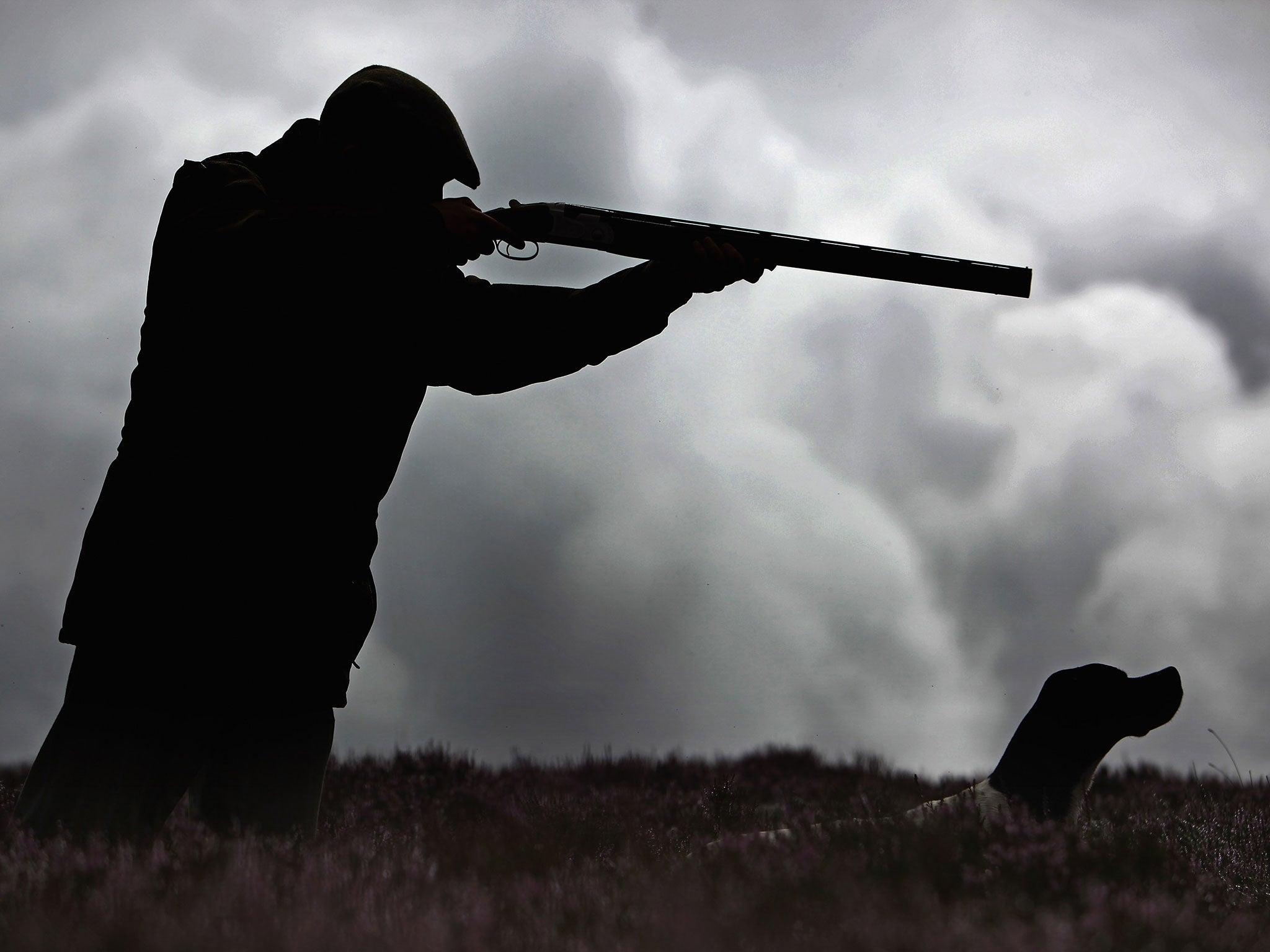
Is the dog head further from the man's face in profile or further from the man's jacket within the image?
the man's face in profile

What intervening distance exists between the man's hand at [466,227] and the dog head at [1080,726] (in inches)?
152

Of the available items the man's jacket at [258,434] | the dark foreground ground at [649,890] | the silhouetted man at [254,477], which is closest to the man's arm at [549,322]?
the silhouetted man at [254,477]

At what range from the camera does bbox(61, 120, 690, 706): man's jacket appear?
3984 millimetres

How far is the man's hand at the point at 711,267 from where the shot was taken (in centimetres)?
507

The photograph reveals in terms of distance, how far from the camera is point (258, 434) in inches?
161

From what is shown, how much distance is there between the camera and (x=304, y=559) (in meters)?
4.15

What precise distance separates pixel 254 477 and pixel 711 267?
244 centimetres

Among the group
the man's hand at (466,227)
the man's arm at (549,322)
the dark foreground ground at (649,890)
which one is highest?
the man's hand at (466,227)

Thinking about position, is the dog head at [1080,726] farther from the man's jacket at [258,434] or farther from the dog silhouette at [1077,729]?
the man's jacket at [258,434]

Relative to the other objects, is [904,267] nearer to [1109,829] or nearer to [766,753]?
[1109,829]

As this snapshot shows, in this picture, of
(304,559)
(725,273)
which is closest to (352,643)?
(304,559)

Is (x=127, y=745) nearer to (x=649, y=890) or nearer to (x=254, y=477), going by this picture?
(x=254, y=477)

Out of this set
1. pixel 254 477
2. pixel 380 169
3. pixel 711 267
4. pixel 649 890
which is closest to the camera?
pixel 649 890

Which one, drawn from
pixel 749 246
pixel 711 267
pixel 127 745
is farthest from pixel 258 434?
pixel 749 246
